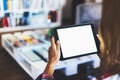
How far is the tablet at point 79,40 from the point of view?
1.42 m

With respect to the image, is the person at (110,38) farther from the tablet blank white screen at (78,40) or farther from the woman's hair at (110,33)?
the tablet blank white screen at (78,40)

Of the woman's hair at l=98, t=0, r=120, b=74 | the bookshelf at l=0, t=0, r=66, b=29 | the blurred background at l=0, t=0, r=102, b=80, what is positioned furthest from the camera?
the bookshelf at l=0, t=0, r=66, b=29

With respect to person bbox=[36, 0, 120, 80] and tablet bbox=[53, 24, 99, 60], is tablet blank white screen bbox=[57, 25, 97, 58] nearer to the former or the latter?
tablet bbox=[53, 24, 99, 60]

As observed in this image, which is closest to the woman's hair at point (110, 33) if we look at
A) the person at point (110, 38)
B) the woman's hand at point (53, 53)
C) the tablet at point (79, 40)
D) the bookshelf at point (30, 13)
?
the person at point (110, 38)

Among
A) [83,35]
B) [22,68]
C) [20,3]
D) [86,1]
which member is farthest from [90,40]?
[86,1]

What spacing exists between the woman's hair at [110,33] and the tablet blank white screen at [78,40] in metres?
0.45

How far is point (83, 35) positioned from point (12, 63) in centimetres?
133

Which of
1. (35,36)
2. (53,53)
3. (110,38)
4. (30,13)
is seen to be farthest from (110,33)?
(30,13)

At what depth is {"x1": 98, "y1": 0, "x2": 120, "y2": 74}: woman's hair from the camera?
0.84 m

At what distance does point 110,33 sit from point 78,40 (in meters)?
0.58

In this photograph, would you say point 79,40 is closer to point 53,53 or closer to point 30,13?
point 53,53

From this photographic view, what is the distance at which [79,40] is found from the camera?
4.78 feet

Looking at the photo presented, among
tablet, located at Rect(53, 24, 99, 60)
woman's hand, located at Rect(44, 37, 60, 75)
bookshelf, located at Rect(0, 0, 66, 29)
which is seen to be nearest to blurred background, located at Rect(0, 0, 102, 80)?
bookshelf, located at Rect(0, 0, 66, 29)

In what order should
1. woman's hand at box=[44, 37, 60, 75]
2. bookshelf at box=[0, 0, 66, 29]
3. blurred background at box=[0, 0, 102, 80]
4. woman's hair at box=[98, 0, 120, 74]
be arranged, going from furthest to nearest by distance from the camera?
1. bookshelf at box=[0, 0, 66, 29]
2. blurred background at box=[0, 0, 102, 80]
3. woman's hand at box=[44, 37, 60, 75]
4. woman's hair at box=[98, 0, 120, 74]
